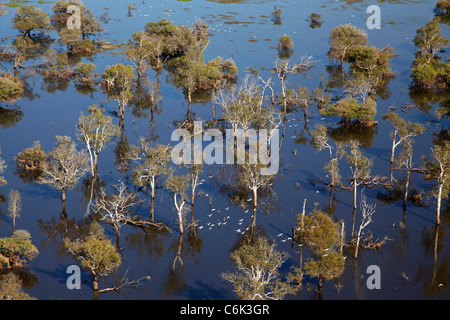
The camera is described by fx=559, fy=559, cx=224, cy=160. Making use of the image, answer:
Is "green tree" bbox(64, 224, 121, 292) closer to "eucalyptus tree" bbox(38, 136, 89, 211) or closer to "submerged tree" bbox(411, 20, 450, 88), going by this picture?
"eucalyptus tree" bbox(38, 136, 89, 211)

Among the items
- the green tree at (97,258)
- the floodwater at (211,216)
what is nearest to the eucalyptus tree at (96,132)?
the floodwater at (211,216)

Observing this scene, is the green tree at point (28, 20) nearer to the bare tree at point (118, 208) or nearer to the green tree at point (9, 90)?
the green tree at point (9, 90)

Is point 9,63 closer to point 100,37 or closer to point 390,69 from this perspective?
point 100,37

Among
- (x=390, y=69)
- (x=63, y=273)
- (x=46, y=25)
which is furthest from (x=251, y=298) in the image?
(x=46, y=25)
